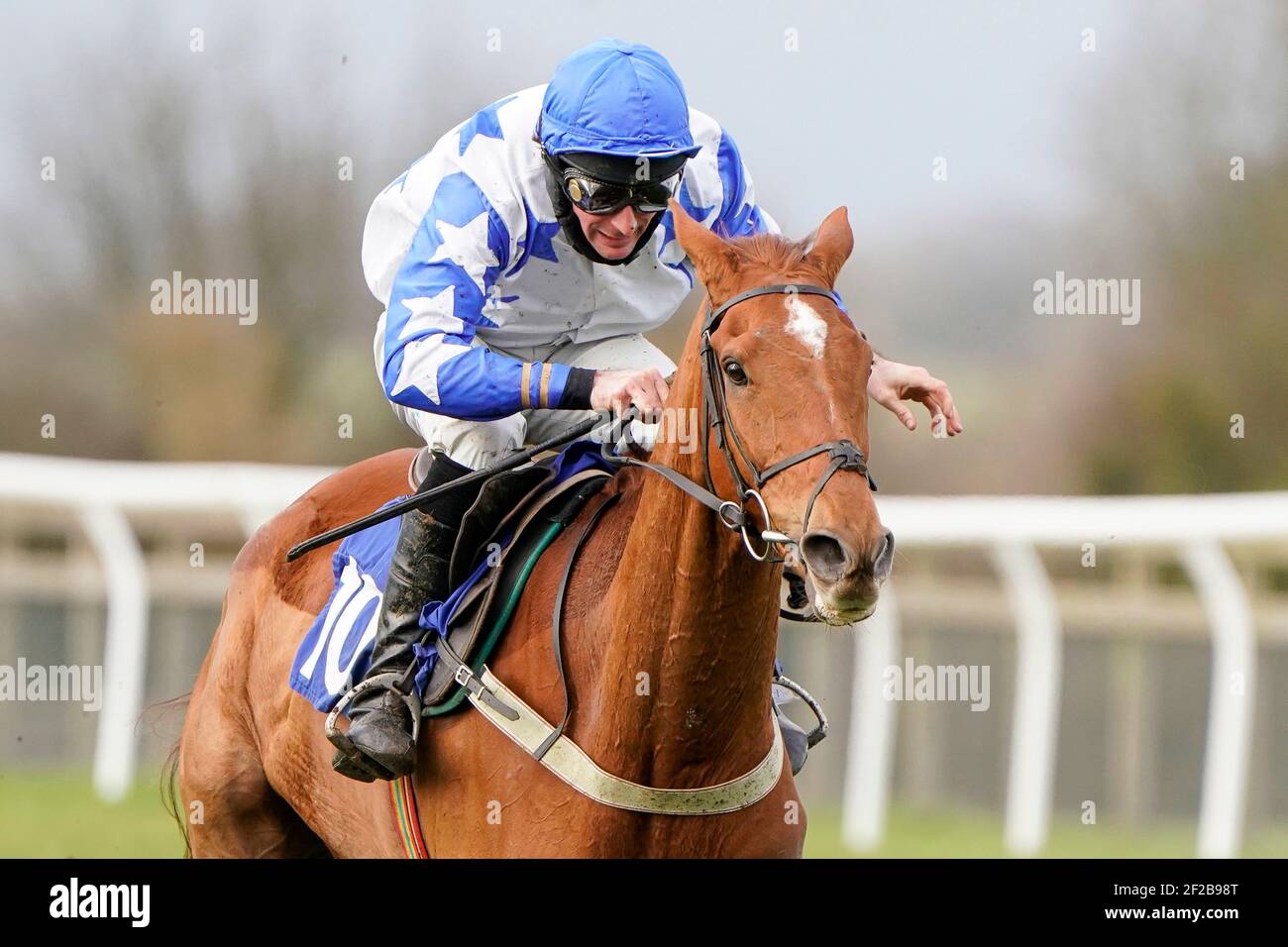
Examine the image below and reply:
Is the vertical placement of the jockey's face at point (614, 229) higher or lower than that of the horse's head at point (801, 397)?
higher

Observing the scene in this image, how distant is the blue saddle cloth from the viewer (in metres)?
3.85

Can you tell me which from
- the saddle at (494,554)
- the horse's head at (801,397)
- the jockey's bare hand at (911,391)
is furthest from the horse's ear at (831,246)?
the saddle at (494,554)

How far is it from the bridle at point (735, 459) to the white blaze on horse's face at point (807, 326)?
5 cm

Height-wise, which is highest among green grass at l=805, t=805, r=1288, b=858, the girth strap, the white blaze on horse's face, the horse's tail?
the white blaze on horse's face

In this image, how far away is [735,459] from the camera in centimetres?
308

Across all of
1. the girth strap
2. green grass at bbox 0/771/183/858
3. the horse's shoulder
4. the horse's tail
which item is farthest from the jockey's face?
green grass at bbox 0/771/183/858

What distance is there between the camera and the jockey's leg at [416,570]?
148 inches

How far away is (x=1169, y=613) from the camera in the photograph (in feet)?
21.9

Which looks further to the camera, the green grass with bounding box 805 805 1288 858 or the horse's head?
the green grass with bounding box 805 805 1288 858

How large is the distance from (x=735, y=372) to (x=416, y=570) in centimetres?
116

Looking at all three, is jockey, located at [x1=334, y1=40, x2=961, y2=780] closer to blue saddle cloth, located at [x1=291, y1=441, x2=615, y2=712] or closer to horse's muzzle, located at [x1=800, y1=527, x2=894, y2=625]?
blue saddle cloth, located at [x1=291, y1=441, x2=615, y2=712]

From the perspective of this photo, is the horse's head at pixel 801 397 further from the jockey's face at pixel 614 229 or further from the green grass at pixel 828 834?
the green grass at pixel 828 834

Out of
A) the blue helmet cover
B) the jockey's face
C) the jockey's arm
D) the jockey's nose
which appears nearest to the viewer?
the jockey's nose

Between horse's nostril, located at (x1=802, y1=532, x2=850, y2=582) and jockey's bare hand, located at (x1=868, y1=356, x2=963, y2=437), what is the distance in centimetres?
66
